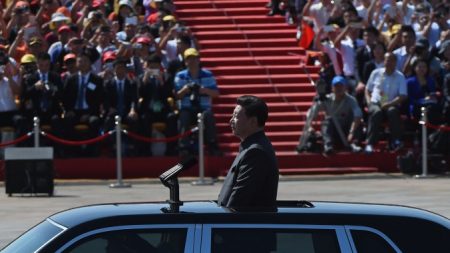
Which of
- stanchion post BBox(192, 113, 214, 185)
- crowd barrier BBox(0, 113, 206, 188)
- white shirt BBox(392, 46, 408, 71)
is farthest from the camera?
white shirt BBox(392, 46, 408, 71)

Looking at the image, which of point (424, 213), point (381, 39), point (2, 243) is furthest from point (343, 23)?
point (424, 213)

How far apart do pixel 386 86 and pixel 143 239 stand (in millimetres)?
15809

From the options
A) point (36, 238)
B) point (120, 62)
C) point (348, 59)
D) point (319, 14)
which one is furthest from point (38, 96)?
point (36, 238)

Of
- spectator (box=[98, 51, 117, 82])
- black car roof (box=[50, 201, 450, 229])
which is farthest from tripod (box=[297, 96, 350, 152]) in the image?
black car roof (box=[50, 201, 450, 229])

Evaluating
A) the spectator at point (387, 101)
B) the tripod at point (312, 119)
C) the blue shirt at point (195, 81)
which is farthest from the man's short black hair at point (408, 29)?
the blue shirt at point (195, 81)

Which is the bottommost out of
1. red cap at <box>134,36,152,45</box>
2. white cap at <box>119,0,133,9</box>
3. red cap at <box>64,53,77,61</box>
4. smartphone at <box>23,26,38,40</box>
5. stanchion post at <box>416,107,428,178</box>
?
stanchion post at <box>416,107,428,178</box>

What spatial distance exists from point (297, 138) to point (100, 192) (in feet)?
14.7

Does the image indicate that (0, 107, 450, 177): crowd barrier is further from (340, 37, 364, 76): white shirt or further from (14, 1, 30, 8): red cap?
(14, 1, 30, 8): red cap

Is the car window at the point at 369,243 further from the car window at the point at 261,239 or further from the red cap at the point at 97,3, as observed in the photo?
the red cap at the point at 97,3

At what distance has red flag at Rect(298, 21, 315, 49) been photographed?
998 inches

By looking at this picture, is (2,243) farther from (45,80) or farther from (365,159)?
(365,159)

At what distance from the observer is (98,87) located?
70.9 feet

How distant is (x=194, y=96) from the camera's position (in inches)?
861

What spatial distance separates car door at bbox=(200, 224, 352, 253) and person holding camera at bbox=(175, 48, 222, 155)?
48.9ft
